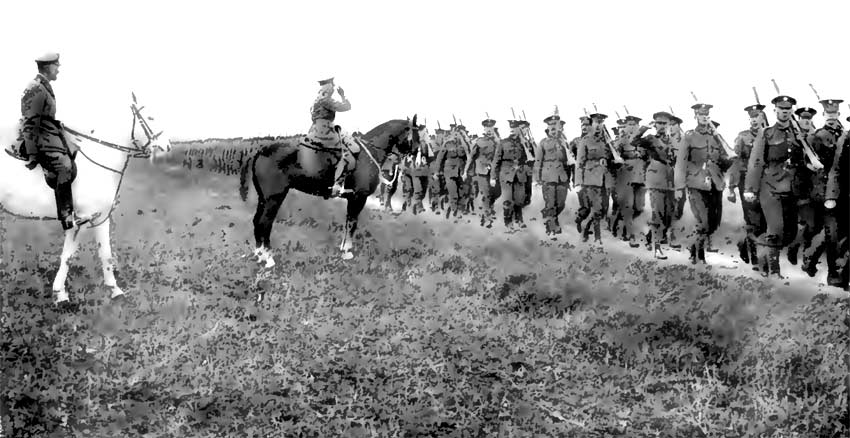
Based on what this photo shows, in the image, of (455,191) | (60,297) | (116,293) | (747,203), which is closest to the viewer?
(60,297)

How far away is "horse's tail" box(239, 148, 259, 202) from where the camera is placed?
10.8 metres

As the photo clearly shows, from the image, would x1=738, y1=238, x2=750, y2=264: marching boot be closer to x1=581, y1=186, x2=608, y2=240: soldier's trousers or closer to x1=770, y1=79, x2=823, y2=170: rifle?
x1=770, y1=79, x2=823, y2=170: rifle

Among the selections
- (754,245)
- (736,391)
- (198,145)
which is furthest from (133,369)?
(754,245)

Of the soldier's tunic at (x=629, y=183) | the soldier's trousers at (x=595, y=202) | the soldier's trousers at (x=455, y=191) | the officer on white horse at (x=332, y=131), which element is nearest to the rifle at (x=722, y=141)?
the soldier's tunic at (x=629, y=183)

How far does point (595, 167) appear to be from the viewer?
560 inches

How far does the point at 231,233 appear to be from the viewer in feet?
33.3

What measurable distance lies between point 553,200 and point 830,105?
566 centimetres

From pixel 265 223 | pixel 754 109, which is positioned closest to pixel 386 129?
pixel 265 223

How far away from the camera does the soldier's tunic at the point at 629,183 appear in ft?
46.4

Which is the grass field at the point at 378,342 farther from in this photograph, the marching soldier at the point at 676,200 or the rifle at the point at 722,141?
the marching soldier at the point at 676,200

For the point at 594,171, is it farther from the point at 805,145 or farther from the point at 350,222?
the point at 350,222

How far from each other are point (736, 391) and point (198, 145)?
7.78 metres

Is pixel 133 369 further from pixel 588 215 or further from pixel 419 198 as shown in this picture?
pixel 419 198

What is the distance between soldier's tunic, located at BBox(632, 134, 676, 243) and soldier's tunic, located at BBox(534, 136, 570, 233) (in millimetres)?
1967
